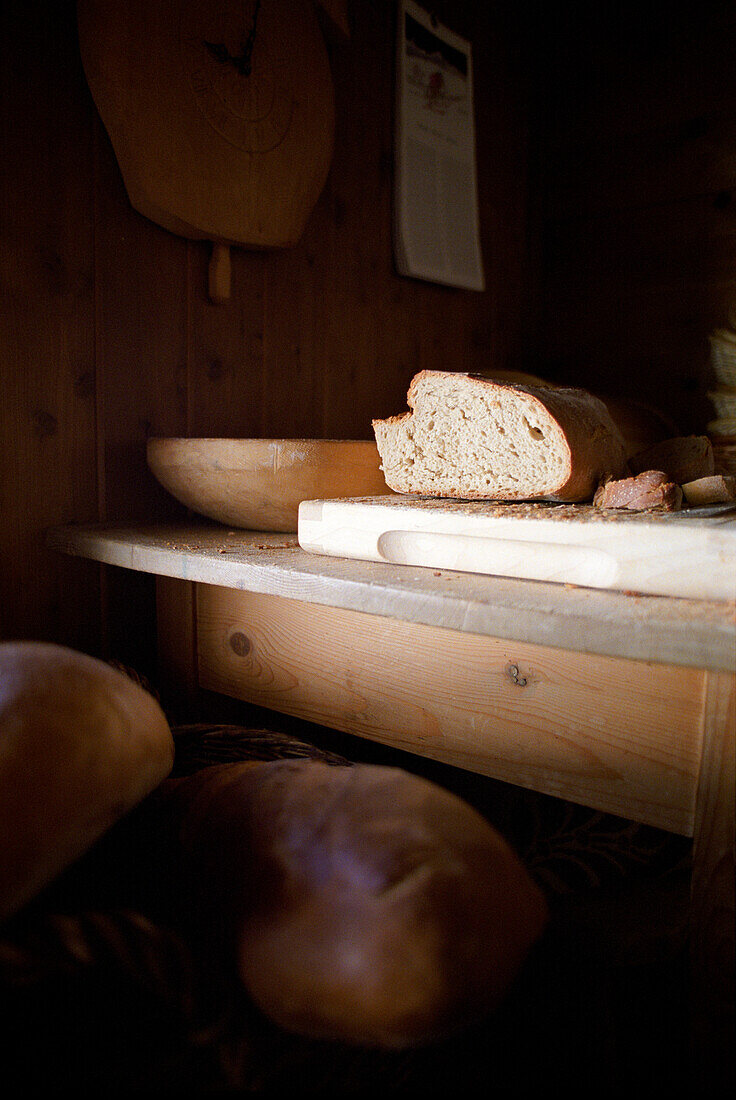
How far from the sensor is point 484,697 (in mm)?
835

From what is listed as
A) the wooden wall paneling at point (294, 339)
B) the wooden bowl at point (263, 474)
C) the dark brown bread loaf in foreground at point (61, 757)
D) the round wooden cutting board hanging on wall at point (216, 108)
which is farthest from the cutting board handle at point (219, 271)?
the dark brown bread loaf in foreground at point (61, 757)

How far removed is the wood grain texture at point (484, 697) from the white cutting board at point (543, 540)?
0.09 m

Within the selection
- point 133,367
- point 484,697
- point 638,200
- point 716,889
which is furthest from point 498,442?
point 638,200

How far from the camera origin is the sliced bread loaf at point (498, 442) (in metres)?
0.88

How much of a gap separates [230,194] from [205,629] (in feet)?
2.57

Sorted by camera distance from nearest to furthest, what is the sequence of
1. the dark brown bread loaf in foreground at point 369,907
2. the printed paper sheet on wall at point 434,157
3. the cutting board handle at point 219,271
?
1. the dark brown bread loaf in foreground at point 369,907
2. the cutting board handle at point 219,271
3. the printed paper sheet on wall at point 434,157

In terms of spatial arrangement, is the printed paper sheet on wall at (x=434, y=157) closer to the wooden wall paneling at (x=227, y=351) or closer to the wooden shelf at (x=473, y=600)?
the wooden wall paneling at (x=227, y=351)

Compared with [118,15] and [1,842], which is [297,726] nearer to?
[1,842]

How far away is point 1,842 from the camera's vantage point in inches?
22.6

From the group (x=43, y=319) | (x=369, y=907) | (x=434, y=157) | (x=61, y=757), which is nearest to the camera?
(x=369, y=907)

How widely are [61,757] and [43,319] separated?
81cm

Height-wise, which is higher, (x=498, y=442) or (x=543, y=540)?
(x=498, y=442)

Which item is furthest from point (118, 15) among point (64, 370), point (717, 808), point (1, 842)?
point (717, 808)

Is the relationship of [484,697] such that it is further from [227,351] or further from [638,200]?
[638,200]
